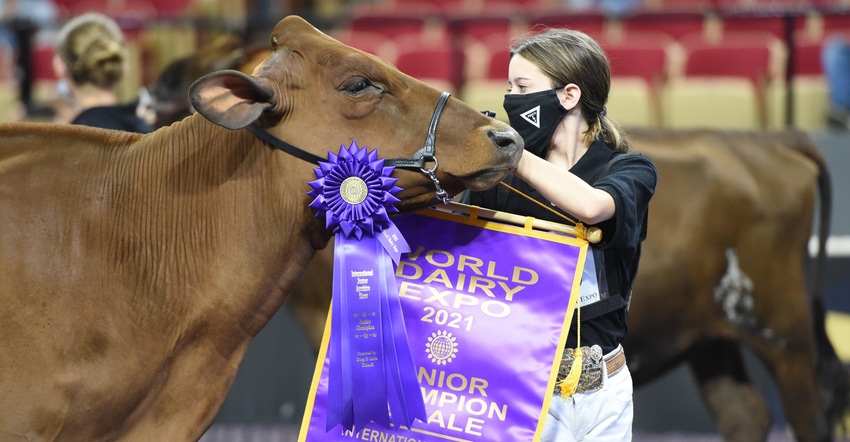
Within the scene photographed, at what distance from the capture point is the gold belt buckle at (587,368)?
107 inches

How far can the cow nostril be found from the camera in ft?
8.39

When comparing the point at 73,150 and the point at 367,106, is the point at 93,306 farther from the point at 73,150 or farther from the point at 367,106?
the point at 367,106

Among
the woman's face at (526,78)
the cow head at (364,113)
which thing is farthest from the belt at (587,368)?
the woman's face at (526,78)

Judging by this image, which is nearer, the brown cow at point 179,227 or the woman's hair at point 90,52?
the brown cow at point 179,227

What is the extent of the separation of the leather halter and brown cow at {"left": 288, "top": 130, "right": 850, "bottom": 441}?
251cm

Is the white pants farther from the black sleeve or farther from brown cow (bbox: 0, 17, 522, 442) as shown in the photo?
brown cow (bbox: 0, 17, 522, 442)

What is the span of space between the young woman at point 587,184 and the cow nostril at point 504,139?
0.08 metres

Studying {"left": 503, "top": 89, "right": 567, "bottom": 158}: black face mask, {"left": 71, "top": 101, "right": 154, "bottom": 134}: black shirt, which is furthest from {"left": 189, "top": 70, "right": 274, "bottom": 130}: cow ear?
{"left": 71, "top": 101, "right": 154, "bottom": 134}: black shirt

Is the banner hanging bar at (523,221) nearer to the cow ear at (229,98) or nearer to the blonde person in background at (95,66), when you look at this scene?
the cow ear at (229,98)

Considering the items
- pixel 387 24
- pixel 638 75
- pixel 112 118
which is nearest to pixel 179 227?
pixel 112 118

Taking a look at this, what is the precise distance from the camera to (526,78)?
9.21 ft

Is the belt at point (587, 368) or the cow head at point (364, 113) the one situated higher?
the cow head at point (364, 113)

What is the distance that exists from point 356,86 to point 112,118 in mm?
1970

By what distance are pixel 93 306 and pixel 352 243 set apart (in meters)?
0.70
